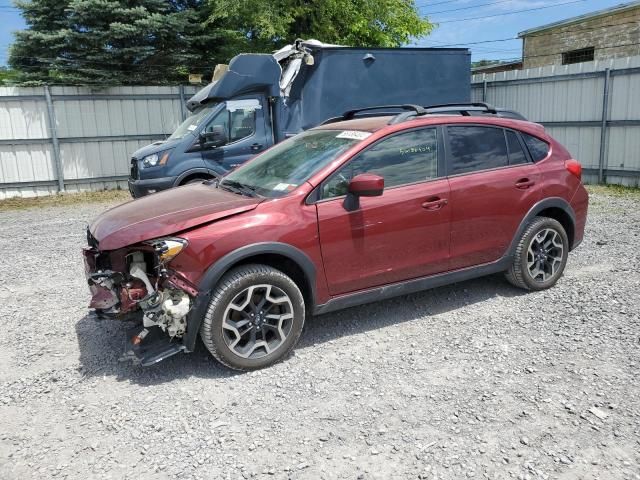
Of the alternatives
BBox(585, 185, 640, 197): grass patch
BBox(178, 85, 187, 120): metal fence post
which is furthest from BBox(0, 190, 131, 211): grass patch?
BBox(585, 185, 640, 197): grass patch

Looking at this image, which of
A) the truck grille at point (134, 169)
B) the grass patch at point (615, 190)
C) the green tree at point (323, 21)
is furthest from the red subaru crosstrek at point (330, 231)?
the green tree at point (323, 21)

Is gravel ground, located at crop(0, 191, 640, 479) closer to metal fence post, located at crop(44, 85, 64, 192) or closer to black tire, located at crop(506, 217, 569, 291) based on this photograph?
black tire, located at crop(506, 217, 569, 291)

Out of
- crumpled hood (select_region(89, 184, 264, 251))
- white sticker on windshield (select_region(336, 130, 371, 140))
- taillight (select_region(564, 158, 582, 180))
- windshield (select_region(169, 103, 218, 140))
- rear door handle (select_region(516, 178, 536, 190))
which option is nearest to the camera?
crumpled hood (select_region(89, 184, 264, 251))

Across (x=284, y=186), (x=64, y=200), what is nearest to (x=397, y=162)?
(x=284, y=186)

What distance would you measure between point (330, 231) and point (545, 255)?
2370mm

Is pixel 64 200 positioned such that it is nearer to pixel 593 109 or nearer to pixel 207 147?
pixel 207 147

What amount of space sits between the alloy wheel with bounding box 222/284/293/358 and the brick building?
68.7 ft

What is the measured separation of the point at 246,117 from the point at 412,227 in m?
5.94

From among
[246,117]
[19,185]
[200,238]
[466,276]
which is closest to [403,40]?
[246,117]

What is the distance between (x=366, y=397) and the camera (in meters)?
3.52

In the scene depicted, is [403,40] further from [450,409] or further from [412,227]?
[450,409]

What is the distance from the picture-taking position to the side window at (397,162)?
13.8 ft

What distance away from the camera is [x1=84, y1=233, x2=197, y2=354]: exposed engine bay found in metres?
3.64

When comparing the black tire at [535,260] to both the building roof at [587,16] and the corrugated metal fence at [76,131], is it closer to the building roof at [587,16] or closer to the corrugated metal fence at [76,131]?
the corrugated metal fence at [76,131]
